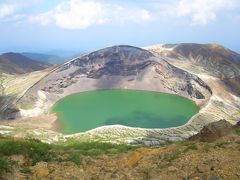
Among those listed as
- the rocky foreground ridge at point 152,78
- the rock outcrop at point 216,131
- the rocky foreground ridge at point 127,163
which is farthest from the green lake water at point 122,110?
the rocky foreground ridge at point 127,163

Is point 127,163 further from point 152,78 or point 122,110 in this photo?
point 152,78

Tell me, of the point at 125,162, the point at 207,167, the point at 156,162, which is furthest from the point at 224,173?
the point at 125,162

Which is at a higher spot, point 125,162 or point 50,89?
point 125,162

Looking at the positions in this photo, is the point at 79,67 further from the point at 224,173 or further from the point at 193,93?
the point at 224,173

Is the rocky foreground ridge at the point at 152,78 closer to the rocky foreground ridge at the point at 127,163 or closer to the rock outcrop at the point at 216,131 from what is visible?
the rock outcrop at the point at 216,131

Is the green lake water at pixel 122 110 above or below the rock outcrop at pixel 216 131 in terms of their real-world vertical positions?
below

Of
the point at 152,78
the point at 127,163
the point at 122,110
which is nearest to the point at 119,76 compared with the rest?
the point at 152,78
